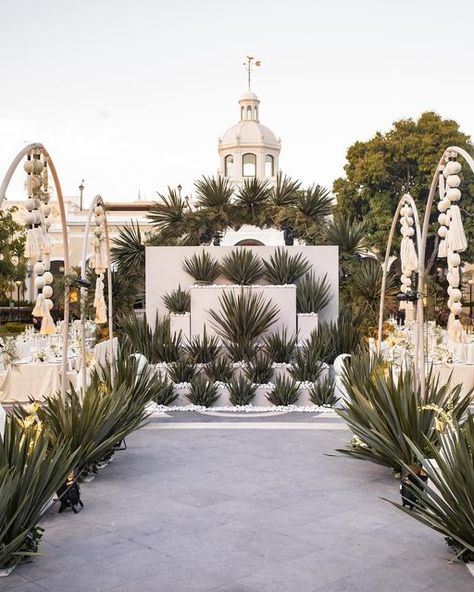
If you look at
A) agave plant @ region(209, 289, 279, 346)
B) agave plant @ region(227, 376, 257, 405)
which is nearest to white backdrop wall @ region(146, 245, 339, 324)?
agave plant @ region(209, 289, 279, 346)

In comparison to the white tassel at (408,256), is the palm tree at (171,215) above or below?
above

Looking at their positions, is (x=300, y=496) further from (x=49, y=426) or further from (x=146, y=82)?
(x=146, y=82)

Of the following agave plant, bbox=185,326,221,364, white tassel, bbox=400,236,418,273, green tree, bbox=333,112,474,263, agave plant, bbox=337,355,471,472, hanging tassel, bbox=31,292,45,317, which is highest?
green tree, bbox=333,112,474,263

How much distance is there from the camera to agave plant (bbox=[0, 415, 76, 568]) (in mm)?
5336

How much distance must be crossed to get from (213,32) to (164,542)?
41.6 feet

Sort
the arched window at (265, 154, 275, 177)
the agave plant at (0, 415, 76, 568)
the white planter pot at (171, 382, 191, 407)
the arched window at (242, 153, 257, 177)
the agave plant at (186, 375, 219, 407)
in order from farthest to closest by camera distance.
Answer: the arched window at (265, 154, 275, 177) → the arched window at (242, 153, 257, 177) → the white planter pot at (171, 382, 191, 407) → the agave plant at (186, 375, 219, 407) → the agave plant at (0, 415, 76, 568)

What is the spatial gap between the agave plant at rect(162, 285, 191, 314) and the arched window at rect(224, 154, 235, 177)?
31.4 m

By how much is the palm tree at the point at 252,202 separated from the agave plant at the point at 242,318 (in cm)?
707

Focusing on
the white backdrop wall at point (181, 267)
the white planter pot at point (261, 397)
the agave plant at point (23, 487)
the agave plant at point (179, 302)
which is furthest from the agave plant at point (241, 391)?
the agave plant at point (23, 487)

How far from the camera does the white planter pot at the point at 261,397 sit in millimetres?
14234

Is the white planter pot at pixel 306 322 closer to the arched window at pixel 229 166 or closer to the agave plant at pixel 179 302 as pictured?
the agave plant at pixel 179 302

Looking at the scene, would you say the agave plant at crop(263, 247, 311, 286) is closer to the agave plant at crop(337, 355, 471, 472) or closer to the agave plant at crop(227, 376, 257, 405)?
the agave plant at crop(227, 376, 257, 405)

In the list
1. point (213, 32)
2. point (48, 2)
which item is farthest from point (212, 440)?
point (48, 2)

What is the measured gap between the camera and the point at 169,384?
1407 cm
